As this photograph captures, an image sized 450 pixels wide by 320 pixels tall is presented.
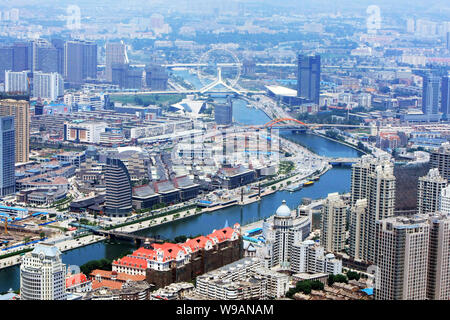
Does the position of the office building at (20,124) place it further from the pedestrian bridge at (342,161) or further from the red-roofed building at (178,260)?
the red-roofed building at (178,260)

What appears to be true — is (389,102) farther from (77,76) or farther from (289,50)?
(77,76)

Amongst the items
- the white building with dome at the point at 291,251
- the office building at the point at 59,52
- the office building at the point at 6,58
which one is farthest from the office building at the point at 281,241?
the office building at the point at 59,52

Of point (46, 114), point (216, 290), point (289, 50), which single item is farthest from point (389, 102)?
point (216, 290)

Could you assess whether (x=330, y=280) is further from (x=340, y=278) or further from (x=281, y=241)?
(x=281, y=241)

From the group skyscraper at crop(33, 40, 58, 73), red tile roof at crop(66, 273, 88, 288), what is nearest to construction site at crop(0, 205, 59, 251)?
red tile roof at crop(66, 273, 88, 288)

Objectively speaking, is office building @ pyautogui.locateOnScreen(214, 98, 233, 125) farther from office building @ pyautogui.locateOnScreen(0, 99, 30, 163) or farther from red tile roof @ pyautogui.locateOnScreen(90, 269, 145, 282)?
red tile roof @ pyautogui.locateOnScreen(90, 269, 145, 282)

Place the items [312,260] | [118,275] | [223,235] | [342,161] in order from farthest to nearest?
1. [342,161]
2. [223,235]
3. [312,260]
4. [118,275]

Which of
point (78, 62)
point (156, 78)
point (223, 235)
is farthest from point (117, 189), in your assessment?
point (78, 62)
